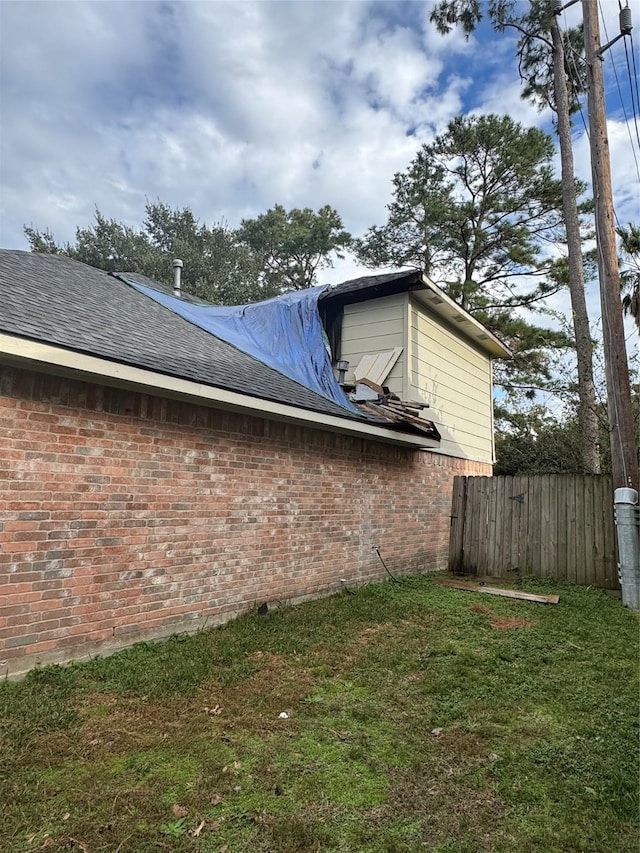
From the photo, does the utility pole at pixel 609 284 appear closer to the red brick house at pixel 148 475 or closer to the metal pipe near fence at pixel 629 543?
the metal pipe near fence at pixel 629 543

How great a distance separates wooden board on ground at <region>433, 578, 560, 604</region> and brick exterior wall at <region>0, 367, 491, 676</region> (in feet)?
5.49

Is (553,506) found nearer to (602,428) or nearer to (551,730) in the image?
(602,428)

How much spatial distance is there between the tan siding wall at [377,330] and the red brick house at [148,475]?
59.8 inches

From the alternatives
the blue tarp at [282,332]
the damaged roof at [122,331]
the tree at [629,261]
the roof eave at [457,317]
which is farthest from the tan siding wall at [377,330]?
the tree at [629,261]

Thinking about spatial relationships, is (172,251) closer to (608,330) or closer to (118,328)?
(118,328)

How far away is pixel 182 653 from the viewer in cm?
367

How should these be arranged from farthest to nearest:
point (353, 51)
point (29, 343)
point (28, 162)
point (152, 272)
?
point (152, 272) → point (28, 162) → point (353, 51) → point (29, 343)

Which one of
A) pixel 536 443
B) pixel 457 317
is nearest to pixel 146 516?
pixel 457 317

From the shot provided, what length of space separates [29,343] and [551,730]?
12.6 ft

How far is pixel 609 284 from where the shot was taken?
6.37 m

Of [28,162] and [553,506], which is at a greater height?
[28,162]

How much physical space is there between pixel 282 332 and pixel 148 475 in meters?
4.14

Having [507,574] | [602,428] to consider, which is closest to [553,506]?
[507,574]

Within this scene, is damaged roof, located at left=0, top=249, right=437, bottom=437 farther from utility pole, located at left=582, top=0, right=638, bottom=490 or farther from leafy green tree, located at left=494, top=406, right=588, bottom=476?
leafy green tree, located at left=494, top=406, right=588, bottom=476
